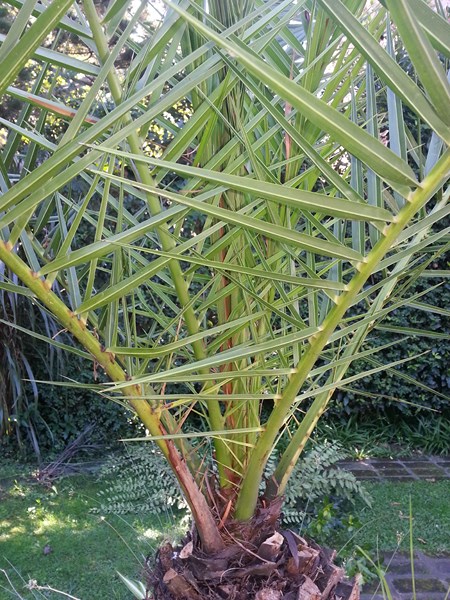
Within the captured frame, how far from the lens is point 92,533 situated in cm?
251

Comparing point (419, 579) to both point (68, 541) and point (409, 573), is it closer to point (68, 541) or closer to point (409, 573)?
point (409, 573)

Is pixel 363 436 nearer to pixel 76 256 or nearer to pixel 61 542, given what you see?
pixel 61 542

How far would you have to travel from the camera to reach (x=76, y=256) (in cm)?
62

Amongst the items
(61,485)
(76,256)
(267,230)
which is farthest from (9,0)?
(61,485)

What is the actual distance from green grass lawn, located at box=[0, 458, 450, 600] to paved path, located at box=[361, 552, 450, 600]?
0.24 ft

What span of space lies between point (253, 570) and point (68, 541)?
72.1 inches

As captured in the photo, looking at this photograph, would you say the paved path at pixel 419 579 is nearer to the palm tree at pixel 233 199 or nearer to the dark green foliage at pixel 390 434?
the dark green foliage at pixel 390 434

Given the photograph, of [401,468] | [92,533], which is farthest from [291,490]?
[401,468]

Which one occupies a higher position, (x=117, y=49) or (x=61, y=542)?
(x=117, y=49)

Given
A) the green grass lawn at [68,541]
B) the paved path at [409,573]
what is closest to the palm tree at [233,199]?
→ the paved path at [409,573]

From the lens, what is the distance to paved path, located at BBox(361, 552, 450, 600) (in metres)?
2.05

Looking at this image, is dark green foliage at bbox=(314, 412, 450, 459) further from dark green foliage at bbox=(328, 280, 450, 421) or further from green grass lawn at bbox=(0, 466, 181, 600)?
green grass lawn at bbox=(0, 466, 181, 600)

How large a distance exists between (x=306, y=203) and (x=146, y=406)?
0.45 m

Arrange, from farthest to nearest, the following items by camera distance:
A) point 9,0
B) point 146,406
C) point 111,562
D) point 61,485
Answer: point 61,485, point 111,562, point 146,406, point 9,0
